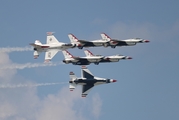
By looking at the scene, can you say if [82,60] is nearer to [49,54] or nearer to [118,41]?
[49,54]

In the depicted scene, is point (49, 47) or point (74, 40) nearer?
point (49, 47)

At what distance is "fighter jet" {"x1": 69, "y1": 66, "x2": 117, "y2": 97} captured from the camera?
12025 centimetres

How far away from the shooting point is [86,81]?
121 m

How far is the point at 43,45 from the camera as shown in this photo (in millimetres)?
118438

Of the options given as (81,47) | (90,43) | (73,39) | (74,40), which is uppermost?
(73,39)

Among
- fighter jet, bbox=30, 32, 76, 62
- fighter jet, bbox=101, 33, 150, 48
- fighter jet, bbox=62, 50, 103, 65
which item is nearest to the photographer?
fighter jet, bbox=62, 50, 103, 65

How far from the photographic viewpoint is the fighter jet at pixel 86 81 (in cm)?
12025

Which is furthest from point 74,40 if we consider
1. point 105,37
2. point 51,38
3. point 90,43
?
point 105,37

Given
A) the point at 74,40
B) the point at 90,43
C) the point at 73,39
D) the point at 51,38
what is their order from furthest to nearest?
the point at 51,38
the point at 73,39
the point at 74,40
the point at 90,43

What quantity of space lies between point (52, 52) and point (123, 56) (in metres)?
16.8

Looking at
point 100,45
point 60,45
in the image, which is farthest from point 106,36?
point 60,45

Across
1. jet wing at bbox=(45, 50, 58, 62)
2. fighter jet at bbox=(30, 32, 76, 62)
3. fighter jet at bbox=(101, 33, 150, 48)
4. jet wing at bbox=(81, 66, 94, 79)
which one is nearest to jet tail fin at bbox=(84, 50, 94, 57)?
fighter jet at bbox=(30, 32, 76, 62)

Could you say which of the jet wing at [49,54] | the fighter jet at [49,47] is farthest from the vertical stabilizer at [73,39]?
the jet wing at [49,54]

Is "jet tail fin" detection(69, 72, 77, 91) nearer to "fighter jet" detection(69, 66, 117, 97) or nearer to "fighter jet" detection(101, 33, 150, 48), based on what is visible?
"fighter jet" detection(69, 66, 117, 97)
